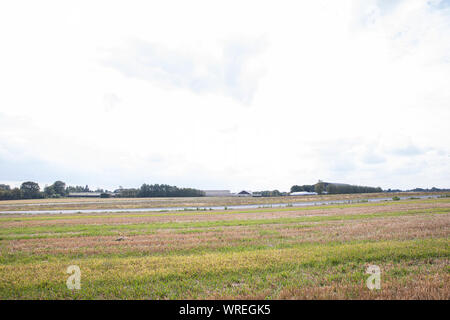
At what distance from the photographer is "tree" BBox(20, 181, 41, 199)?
151 m

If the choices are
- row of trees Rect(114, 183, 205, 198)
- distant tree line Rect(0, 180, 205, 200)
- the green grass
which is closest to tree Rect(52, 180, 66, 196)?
distant tree line Rect(0, 180, 205, 200)

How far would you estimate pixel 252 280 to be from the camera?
7.80 meters

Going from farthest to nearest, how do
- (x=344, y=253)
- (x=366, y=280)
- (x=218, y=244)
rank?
(x=218, y=244), (x=344, y=253), (x=366, y=280)

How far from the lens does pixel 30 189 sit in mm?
157375

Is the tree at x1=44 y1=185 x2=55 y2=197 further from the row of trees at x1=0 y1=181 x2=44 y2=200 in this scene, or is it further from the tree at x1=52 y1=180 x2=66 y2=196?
the row of trees at x1=0 y1=181 x2=44 y2=200

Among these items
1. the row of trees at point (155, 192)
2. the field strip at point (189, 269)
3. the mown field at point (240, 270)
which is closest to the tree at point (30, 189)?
the row of trees at point (155, 192)

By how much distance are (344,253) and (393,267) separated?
1935 mm

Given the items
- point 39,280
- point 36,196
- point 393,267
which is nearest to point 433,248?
point 393,267

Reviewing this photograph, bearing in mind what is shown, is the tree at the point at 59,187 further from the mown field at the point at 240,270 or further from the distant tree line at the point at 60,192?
the mown field at the point at 240,270

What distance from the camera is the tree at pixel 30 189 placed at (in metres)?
151

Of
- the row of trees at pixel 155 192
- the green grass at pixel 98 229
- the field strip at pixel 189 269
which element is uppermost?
the field strip at pixel 189 269

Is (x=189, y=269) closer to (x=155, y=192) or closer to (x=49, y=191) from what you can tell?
(x=155, y=192)
